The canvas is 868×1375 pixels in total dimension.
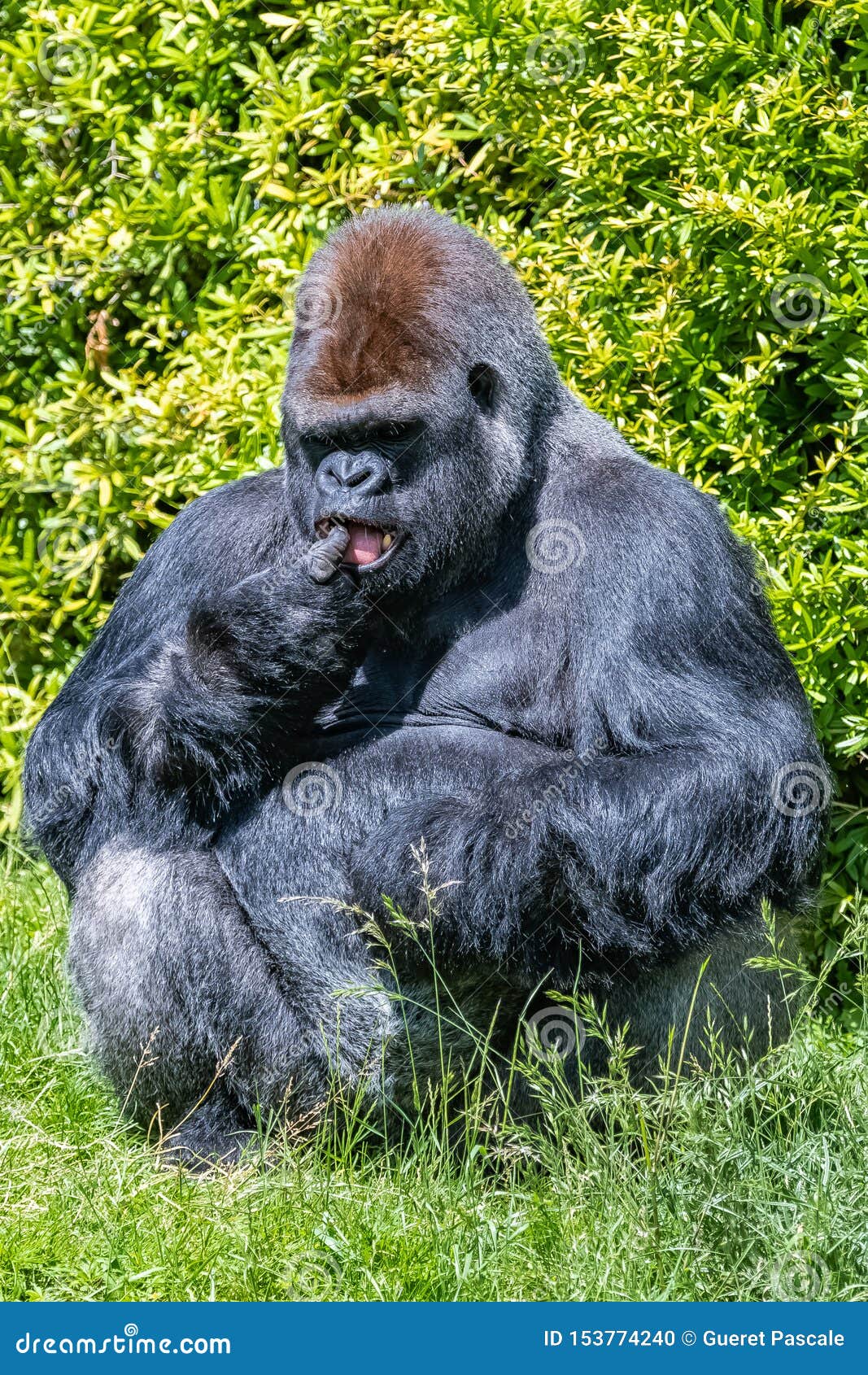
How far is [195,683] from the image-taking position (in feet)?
11.3

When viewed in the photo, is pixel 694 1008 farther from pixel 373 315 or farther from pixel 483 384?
pixel 373 315

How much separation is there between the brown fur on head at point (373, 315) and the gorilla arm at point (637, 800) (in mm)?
526

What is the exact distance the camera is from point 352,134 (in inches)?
211

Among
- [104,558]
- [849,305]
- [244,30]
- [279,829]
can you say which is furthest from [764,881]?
[244,30]

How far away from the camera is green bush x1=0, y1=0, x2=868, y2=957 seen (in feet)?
14.5

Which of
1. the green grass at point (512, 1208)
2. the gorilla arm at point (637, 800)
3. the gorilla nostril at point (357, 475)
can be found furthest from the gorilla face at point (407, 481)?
the green grass at point (512, 1208)

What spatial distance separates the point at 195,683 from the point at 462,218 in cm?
219

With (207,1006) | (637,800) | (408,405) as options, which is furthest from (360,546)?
(207,1006)

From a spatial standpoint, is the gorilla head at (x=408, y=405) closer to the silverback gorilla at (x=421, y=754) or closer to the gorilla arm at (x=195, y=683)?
the silverback gorilla at (x=421, y=754)

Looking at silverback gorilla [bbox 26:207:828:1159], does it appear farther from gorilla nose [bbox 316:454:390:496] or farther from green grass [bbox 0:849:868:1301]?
green grass [bbox 0:849:868:1301]

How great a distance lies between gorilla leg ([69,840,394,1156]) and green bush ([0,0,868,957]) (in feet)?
5.28

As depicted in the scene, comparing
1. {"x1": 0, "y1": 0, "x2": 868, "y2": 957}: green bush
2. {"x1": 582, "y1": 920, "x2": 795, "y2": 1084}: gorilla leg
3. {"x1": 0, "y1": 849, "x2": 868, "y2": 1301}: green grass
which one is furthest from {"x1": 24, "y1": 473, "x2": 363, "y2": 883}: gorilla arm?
{"x1": 0, "y1": 0, "x2": 868, "y2": 957}: green bush

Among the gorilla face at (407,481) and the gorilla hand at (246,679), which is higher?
the gorilla face at (407,481)

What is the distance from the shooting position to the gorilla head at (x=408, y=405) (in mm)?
3408
